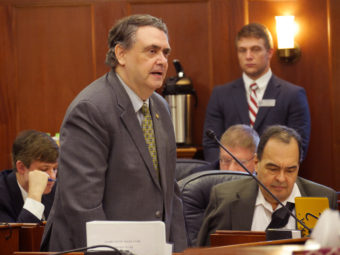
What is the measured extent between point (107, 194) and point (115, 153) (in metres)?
0.16

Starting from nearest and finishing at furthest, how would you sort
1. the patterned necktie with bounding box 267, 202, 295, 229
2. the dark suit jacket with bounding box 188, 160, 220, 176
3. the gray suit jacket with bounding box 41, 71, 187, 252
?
1. the gray suit jacket with bounding box 41, 71, 187, 252
2. the patterned necktie with bounding box 267, 202, 295, 229
3. the dark suit jacket with bounding box 188, 160, 220, 176

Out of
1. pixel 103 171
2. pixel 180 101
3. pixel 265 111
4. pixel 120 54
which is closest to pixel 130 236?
pixel 103 171

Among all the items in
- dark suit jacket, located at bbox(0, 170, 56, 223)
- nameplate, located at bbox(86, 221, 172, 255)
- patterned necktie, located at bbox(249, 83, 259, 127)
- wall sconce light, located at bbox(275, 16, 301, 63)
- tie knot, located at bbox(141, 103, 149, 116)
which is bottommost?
dark suit jacket, located at bbox(0, 170, 56, 223)

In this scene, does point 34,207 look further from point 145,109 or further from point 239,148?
point 239,148

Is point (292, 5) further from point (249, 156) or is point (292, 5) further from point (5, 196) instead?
point (5, 196)

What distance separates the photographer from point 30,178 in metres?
3.76

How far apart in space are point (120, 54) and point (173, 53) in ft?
10.4

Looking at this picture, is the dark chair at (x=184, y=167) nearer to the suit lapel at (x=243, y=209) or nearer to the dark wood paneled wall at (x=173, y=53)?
the suit lapel at (x=243, y=209)

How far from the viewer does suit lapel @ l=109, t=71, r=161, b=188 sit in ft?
8.46

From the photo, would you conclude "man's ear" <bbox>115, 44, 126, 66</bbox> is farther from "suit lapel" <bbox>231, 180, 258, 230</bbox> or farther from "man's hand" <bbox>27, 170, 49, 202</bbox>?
"man's hand" <bbox>27, 170, 49, 202</bbox>

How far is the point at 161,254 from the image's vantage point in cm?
181

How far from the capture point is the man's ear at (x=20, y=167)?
3881 millimetres

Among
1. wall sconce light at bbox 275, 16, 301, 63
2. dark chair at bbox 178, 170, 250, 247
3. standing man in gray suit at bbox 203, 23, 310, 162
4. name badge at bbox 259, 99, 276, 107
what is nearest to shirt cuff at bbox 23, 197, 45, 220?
dark chair at bbox 178, 170, 250, 247

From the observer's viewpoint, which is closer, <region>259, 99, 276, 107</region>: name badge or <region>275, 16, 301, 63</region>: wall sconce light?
<region>259, 99, 276, 107</region>: name badge
